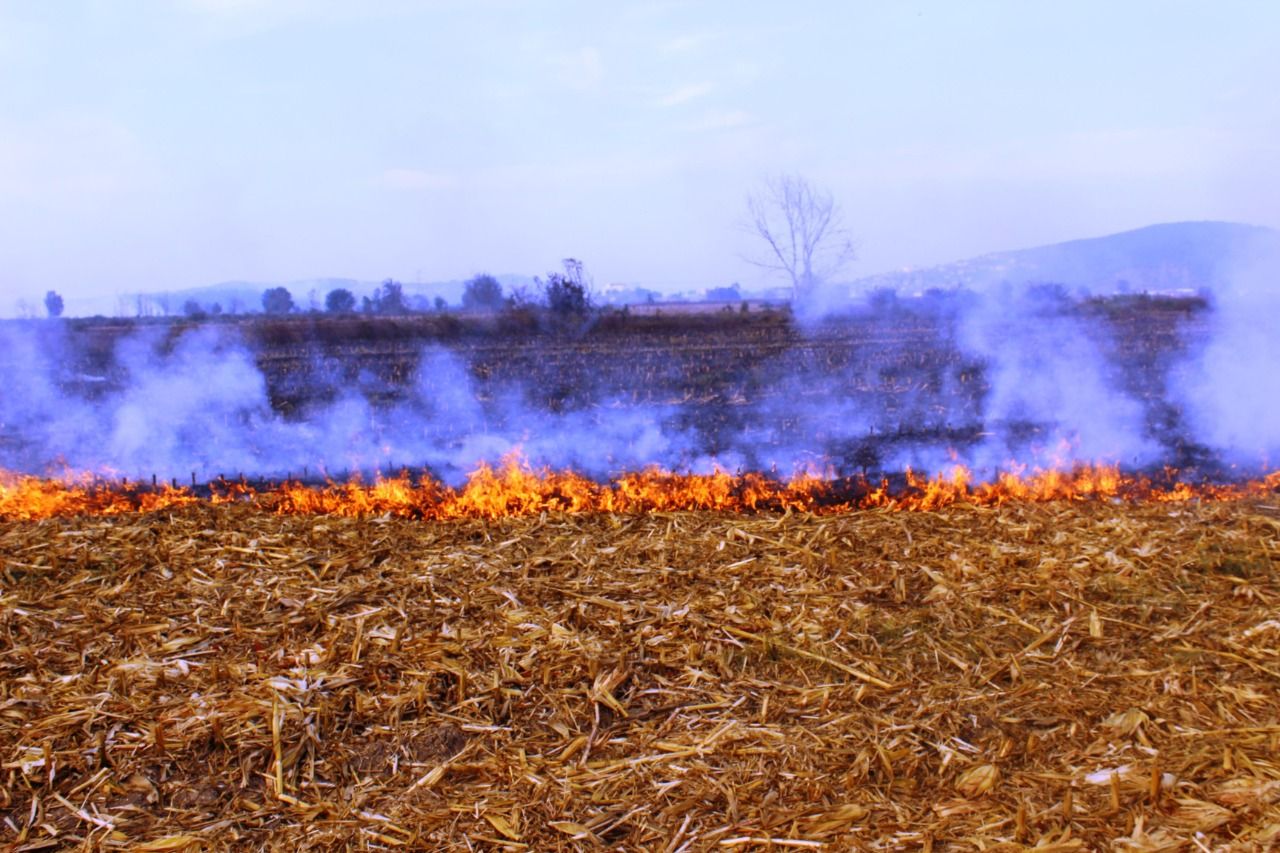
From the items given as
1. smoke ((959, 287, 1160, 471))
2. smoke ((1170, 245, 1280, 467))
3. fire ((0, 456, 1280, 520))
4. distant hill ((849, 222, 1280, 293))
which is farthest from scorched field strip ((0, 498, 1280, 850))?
distant hill ((849, 222, 1280, 293))

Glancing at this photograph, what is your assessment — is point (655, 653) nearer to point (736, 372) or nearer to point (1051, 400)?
point (1051, 400)

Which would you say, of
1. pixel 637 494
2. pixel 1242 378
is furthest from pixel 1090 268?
pixel 637 494

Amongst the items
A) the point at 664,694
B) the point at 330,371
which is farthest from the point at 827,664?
the point at 330,371

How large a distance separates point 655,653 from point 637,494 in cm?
287

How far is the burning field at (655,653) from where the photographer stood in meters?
3.15

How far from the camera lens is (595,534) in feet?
19.5

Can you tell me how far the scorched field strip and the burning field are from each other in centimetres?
2

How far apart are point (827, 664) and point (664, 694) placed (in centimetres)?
80

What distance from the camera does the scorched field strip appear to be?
123 inches

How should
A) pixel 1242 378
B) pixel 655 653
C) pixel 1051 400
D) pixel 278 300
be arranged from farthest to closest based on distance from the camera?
pixel 278 300, pixel 1242 378, pixel 1051 400, pixel 655 653

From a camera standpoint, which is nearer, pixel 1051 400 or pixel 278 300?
pixel 1051 400

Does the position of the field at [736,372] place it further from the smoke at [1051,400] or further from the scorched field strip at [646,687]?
the scorched field strip at [646,687]

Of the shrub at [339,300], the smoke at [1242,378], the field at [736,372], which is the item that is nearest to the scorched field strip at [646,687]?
the field at [736,372]

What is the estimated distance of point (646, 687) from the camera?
3957 millimetres
